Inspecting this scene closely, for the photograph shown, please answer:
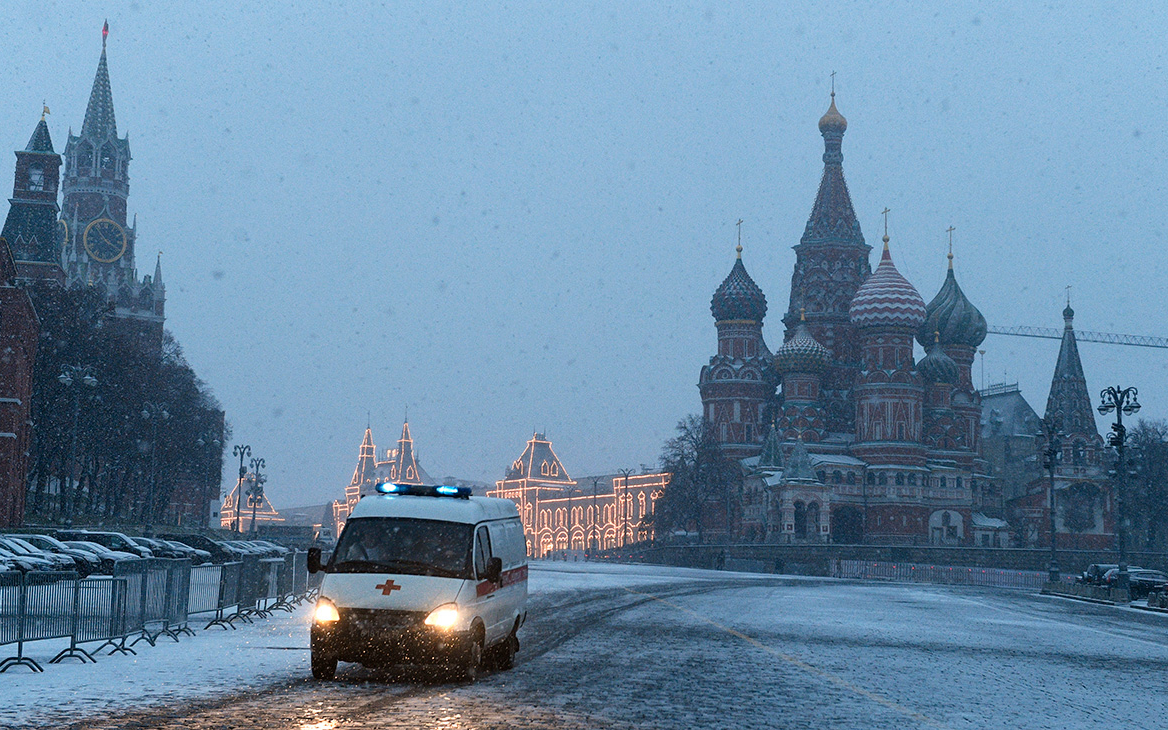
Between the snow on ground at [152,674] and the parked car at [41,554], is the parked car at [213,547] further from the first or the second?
the snow on ground at [152,674]

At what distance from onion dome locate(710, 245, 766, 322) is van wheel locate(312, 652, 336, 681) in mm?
105551

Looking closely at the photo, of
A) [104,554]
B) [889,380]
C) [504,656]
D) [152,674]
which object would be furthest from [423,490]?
[889,380]

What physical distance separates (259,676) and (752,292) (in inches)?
4200

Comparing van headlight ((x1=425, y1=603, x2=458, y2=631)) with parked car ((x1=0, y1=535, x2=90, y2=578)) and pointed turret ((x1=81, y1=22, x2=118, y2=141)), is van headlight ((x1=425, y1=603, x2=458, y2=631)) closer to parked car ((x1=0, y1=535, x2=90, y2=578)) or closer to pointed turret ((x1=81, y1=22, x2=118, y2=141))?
parked car ((x1=0, y1=535, x2=90, y2=578))

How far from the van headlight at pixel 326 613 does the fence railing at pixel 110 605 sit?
3.53 m

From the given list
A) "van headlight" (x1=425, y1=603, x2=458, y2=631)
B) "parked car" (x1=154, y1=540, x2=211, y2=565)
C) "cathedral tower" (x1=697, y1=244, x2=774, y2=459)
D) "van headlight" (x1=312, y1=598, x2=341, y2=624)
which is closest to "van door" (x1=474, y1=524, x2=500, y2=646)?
"van headlight" (x1=425, y1=603, x2=458, y2=631)

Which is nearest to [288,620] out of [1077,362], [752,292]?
[752,292]

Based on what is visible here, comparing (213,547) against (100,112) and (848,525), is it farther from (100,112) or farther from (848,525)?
(100,112)

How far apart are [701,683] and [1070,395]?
114 metres

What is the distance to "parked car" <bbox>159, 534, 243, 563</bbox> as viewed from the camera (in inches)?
1916

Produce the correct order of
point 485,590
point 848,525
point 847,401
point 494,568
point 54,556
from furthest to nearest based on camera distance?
point 847,401 < point 848,525 < point 54,556 < point 494,568 < point 485,590

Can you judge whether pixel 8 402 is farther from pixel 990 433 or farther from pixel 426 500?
pixel 990 433

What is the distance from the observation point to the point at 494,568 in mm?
15195

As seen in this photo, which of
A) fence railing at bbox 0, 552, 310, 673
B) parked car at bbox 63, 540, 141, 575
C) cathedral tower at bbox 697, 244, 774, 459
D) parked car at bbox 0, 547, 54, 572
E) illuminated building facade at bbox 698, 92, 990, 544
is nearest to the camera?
fence railing at bbox 0, 552, 310, 673
